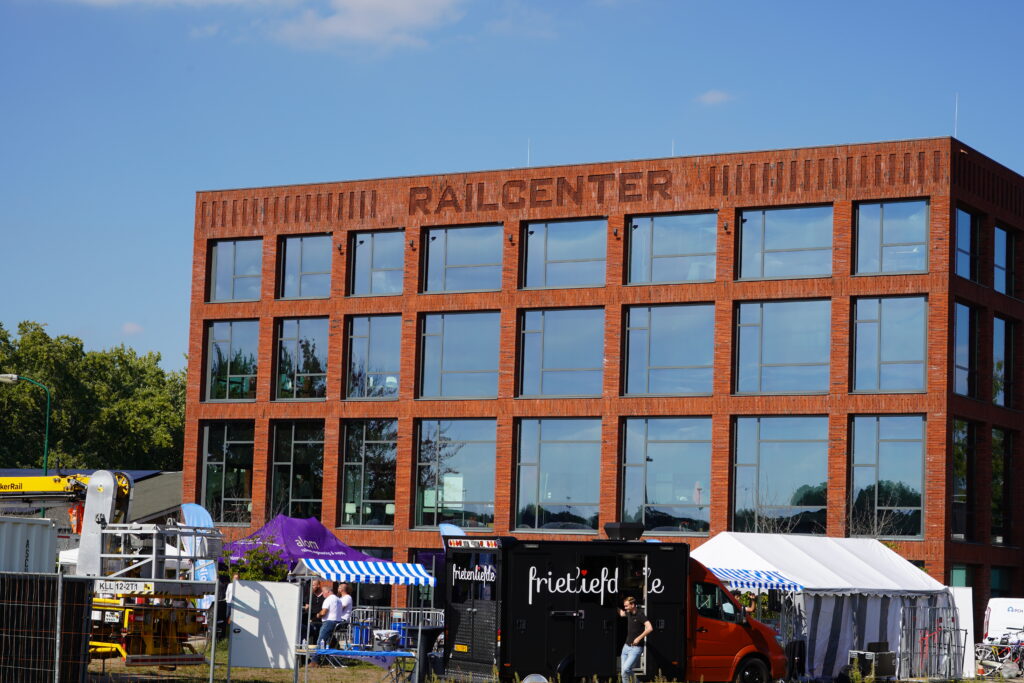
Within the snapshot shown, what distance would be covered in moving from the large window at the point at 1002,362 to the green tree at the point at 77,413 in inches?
1789

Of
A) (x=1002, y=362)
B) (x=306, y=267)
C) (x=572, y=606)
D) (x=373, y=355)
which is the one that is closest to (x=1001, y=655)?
(x=1002, y=362)

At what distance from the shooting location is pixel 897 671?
30359mm

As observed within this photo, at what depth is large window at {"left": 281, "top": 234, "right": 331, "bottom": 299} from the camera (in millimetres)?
48000

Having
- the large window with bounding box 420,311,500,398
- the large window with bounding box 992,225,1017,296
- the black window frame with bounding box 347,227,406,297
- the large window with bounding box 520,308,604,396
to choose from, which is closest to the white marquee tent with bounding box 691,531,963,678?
the large window with bounding box 520,308,604,396

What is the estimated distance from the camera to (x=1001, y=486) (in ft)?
143

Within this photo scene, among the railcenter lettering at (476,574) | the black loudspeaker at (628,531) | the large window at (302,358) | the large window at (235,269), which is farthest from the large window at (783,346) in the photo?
the railcenter lettering at (476,574)

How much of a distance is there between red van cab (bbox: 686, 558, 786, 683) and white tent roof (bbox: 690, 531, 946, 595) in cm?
290

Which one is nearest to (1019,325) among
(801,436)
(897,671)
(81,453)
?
(801,436)

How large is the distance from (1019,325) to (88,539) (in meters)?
31.1

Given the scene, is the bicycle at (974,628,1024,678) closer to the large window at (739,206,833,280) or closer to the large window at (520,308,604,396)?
the large window at (739,206,833,280)

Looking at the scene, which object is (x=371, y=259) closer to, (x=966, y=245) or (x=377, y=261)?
(x=377, y=261)

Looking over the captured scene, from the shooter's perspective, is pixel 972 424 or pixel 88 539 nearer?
pixel 88 539

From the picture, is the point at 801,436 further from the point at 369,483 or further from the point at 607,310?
the point at 369,483

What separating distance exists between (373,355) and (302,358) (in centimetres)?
254
